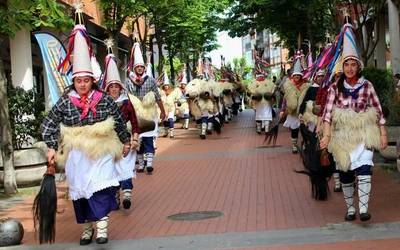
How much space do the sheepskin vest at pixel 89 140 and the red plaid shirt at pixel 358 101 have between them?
258cm

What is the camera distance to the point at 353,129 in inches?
297

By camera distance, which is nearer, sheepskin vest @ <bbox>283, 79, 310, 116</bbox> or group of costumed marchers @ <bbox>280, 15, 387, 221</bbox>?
group of costumed marchers @ <bbox>280, 15, 387, 221</bbox>

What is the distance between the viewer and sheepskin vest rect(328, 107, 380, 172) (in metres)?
7.50

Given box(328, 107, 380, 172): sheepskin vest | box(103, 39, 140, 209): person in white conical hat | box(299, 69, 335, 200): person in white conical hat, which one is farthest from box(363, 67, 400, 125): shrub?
box(103, 39, 140, 209): person in white conical hat

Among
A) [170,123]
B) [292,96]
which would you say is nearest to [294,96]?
[292,96]

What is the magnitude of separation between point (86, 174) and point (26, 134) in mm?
6335

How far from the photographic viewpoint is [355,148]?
24.7 feet

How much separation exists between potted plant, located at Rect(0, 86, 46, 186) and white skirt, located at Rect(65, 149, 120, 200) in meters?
5.36

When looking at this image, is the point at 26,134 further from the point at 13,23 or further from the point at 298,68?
the point at 298,68

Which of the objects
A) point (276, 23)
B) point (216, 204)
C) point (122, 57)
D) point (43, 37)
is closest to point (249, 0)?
point (276, 23)

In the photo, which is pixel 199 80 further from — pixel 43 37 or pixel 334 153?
pixel 334 153

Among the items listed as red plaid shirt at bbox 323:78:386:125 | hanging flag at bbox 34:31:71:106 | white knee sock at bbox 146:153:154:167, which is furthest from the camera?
white knee sock at bbox 146:153:154:167

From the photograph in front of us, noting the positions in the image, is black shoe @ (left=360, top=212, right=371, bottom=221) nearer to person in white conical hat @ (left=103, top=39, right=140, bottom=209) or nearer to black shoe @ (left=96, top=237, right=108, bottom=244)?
black shoe @ (left=96, top=237, right=108, bottom=244)

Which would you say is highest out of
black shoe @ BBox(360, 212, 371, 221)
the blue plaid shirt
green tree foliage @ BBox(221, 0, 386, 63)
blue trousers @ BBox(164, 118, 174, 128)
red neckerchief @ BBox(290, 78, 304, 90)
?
green tree foliage @ BBox(221, 0, 386, 63)
